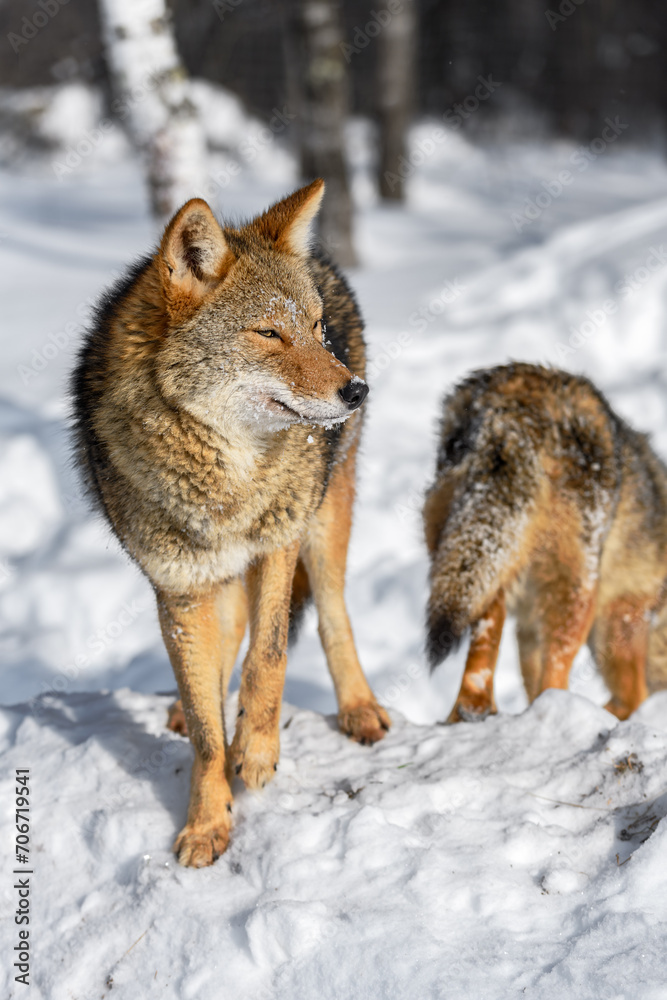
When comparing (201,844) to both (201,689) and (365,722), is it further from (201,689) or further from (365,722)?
(365,722)

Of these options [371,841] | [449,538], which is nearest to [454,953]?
[371,841]

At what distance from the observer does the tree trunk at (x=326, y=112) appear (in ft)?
33.7

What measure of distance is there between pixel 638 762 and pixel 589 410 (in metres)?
1.77

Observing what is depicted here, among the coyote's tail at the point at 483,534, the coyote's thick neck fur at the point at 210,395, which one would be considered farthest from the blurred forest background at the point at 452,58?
the coyote's thick neck fur at the point at 210,395

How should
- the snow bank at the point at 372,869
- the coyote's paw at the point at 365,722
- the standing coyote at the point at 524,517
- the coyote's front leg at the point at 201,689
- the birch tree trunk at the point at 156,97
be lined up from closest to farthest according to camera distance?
the snow bank at the point at 372,869 < the coyote's front leg at the point at 201,689 < the coyote's paw at the point at 365,722 < the standing coyote at the point at 524,517 < the birch tree trunk at the point at 156,97

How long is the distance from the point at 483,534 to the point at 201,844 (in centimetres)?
175

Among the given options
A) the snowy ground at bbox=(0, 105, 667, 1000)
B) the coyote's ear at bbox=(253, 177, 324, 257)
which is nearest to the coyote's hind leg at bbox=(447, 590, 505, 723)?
the snowy ground at bbox=(0, 105, 667, 1000)

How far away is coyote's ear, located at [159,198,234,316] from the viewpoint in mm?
2607

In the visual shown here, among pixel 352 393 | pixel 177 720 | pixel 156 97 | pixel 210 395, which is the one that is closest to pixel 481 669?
pixel 177 720

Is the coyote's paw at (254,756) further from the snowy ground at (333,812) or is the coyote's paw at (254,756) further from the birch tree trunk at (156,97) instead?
the birch tree trunk at (156,97)

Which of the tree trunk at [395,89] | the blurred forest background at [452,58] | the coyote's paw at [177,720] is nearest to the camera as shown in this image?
the coyote's paw at [177,720]

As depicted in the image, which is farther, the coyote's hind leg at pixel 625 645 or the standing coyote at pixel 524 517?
the coyote's hind leg at pixel 625 645

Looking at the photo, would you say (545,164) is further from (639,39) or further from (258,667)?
(258,667)

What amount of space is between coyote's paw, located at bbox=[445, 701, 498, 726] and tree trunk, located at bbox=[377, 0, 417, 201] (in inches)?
503
